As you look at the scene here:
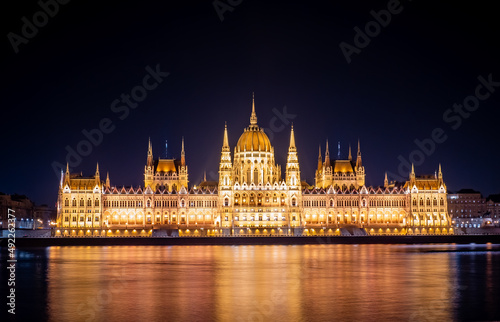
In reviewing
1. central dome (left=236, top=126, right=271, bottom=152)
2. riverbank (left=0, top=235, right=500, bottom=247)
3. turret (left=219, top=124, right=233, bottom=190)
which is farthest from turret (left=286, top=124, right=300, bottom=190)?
riverbank (left=0, top=235, right=500, bottom=247)

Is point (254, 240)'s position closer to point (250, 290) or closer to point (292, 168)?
point (292, 168)

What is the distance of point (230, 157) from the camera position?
529 ft

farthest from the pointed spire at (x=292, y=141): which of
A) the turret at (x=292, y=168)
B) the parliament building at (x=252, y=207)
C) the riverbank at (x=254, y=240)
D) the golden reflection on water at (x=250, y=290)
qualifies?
the golden reflection on water at (x=250, y=290)

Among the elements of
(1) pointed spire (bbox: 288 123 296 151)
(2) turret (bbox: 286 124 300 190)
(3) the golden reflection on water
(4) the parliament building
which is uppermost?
(1) pointed spire (bbox: 288 123 296 151)

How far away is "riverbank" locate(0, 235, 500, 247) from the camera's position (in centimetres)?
12338

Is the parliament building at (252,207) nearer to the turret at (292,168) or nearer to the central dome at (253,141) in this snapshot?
the turret at (292,168)

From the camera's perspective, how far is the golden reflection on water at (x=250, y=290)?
137ft

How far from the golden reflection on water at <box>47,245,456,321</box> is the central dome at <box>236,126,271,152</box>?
82840mm

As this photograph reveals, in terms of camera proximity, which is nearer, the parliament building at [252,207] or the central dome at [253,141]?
the parliament building at [252,207]

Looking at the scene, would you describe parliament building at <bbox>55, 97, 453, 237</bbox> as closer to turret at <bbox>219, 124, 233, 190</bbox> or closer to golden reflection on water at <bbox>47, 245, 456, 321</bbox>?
turret at <bbox>219, 124, 233, 190</bbox>

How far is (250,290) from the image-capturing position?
51.6 metres

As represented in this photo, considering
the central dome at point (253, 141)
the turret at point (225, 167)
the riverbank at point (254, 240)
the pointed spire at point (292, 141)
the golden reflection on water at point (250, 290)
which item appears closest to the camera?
the golden reflection on water at point (250, 290)

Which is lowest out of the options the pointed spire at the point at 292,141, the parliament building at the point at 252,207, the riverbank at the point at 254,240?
the riverbank at the point at 254,240

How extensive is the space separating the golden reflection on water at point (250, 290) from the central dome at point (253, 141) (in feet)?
272
